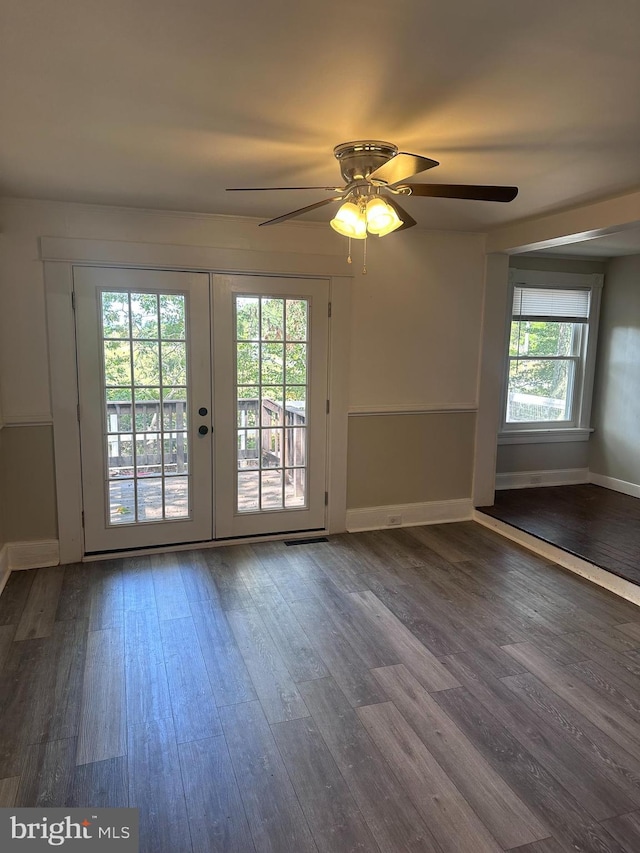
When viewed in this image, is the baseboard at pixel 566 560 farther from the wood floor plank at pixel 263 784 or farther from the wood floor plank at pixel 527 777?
the wood floor plank at pixel 263 784

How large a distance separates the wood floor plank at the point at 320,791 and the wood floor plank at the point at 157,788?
0.40m

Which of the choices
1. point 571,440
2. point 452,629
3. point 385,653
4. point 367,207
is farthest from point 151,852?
point 571,440

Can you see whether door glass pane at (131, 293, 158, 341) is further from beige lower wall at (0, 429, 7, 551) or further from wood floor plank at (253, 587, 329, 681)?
wood floor plank at (253, 587, 329, 681)

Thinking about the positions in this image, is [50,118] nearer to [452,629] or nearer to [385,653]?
[385,653]

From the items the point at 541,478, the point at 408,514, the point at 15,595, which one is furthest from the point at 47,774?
the point at 541,478

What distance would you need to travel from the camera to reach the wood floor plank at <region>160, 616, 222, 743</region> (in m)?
2.27

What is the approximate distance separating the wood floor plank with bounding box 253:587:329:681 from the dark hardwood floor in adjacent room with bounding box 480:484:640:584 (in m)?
2.08

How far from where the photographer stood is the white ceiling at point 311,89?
149 cm

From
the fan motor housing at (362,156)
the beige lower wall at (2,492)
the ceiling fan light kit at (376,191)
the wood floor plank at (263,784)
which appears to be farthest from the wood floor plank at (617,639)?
the beige lower wall at (2,492)

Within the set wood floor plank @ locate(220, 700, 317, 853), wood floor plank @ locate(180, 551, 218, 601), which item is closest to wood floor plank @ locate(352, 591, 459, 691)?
wood floor plank @ locate(220, 700, 317, 853)

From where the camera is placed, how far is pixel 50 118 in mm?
2193

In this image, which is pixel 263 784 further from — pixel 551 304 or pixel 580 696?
pixel 551 304

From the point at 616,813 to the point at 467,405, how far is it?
3.31m

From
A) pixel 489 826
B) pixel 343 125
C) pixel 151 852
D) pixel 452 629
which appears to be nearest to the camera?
pixel 151 852
